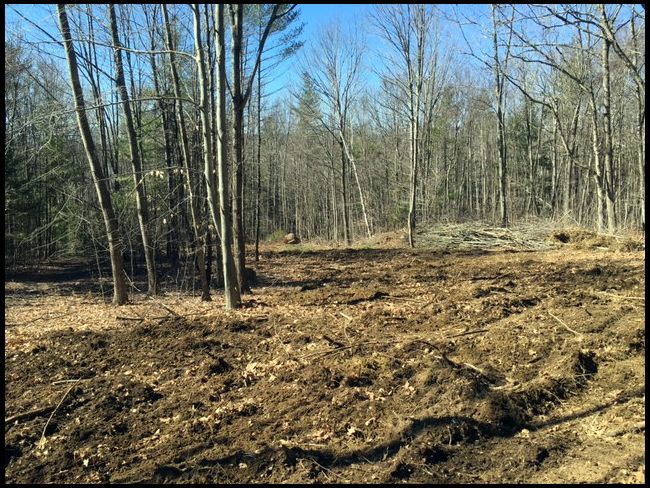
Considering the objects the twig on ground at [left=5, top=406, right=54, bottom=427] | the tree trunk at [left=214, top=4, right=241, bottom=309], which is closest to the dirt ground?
the twig on ground at [left=5, top=406, right=54, bottom=427]

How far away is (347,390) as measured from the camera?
4.27 metres

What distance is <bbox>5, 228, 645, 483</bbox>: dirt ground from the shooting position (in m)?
3.22

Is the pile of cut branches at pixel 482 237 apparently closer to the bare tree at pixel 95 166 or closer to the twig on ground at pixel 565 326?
the twig on ground at pixel 565 326

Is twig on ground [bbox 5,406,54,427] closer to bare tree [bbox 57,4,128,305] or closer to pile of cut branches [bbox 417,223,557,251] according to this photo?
bare tree [bbox 57,4,128,305]

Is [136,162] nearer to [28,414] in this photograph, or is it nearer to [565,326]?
[28,414]

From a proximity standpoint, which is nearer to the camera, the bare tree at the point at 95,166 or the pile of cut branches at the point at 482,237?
the bare tree at the point at 95,166

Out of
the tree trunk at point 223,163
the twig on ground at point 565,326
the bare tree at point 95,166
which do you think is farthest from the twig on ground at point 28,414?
the twig on ground at point 565,326

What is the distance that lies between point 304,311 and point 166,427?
144 inches

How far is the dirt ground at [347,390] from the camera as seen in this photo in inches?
127

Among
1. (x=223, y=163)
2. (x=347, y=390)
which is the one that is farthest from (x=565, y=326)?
(x=223, y=163)

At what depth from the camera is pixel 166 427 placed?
3945 mm

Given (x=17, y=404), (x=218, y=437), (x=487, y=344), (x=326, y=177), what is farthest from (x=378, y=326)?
(x=326, y=177)

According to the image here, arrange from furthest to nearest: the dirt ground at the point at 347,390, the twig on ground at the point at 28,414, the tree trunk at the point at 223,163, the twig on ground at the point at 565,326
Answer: the tree trunk at the point at 223,163, the twig on ground at the point at 565,326, the twig on ground at the point at 28,414, the dirt ground at the point at 347,390

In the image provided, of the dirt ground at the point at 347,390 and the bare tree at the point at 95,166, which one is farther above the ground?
the bare tree at the point at 95,166
